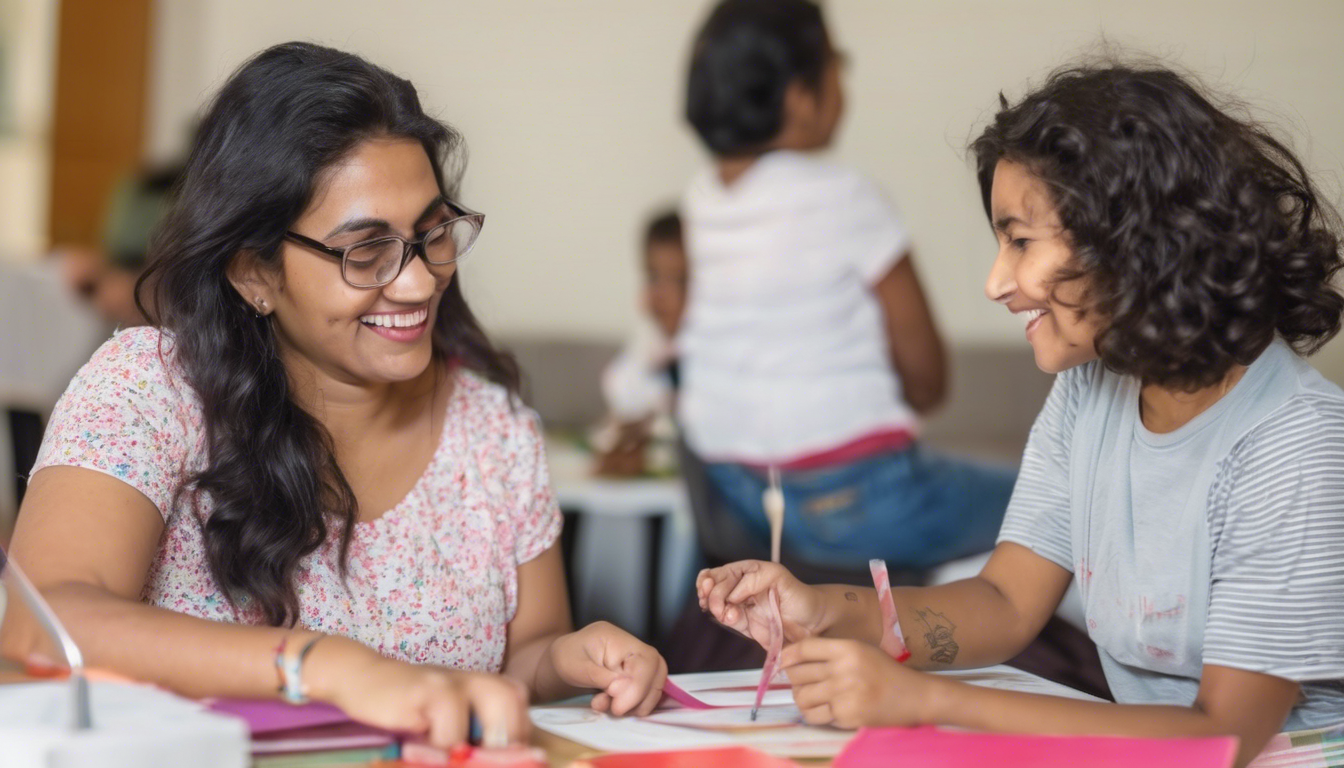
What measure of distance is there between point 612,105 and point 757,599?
12.1ft

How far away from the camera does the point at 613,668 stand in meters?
1.21

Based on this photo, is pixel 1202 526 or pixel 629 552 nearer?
pixel 1202 526

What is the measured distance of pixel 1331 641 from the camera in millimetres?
1057

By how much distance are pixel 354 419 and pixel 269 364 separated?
0.40ft

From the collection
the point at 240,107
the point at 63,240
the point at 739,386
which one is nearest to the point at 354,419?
the point at 240,107

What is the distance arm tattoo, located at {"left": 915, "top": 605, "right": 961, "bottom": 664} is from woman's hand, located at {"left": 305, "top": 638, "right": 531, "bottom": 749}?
48 centimetres

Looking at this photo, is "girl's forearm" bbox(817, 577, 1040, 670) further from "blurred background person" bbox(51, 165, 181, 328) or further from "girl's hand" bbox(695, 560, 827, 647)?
"blurred background person" bbox(51, 165, 181, 328)

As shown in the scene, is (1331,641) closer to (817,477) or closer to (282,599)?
(282,599)

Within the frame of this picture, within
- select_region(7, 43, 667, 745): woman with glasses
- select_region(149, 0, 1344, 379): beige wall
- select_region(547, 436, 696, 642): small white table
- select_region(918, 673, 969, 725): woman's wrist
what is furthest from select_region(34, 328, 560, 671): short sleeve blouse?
select_region(149, 0, 1344, 379): beige wall

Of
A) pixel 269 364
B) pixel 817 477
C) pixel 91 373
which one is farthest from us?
pixel 817 477

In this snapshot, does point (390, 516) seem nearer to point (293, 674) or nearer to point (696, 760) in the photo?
point (293, 674)

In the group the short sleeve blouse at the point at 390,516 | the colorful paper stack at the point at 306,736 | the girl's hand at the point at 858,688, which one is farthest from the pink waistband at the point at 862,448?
the colorful paper stack at the point at 306,736

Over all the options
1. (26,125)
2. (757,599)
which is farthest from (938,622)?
(26,125)

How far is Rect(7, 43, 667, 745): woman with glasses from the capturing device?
1200 millimetres
